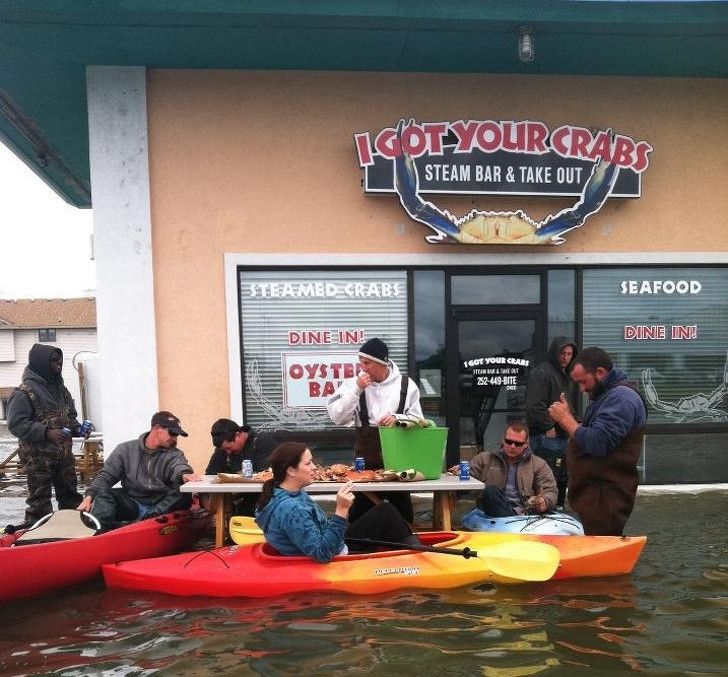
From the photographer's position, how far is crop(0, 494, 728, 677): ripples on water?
345cm

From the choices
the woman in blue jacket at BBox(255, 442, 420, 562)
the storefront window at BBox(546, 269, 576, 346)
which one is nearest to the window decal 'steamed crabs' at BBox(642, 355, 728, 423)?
the storefront window at BBox(546, 269, 576, 346)

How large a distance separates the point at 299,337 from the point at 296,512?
11.7ft

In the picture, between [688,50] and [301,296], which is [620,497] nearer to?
[301,296]

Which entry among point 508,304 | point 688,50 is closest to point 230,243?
point 508,304

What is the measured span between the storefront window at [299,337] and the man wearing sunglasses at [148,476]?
1.89m

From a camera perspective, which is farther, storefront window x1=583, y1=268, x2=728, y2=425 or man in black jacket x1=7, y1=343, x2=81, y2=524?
storefront window x1=583, y1=268, x2=728, y2=425

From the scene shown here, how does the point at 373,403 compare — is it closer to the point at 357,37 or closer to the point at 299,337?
the point at 299,337

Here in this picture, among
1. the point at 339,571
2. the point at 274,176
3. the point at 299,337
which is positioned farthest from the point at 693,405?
the point at 274,176

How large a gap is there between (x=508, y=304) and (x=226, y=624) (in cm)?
504

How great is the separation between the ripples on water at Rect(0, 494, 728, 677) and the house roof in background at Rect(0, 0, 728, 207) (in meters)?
5.12

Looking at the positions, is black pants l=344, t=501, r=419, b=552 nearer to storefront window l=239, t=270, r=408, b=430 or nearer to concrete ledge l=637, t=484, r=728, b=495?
storefront window l=239, t=270, r=408, b=430

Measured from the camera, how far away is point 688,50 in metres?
6.94

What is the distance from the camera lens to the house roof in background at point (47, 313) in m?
41.9

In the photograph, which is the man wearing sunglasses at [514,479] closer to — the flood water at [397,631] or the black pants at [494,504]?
the black pants at [494,504]
